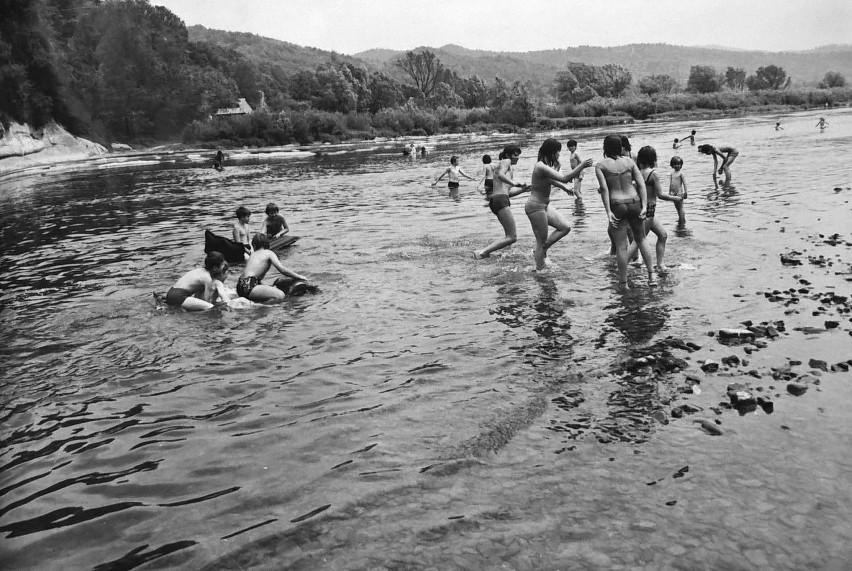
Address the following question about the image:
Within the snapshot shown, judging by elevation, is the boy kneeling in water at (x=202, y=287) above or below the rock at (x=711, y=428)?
above

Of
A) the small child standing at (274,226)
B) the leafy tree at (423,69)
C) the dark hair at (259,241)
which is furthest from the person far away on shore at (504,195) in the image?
the leafy tree at (423,69)

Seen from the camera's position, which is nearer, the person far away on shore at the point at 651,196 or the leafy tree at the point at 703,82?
the person far away on shore at the point at 651,196

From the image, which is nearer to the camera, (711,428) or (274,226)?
(711,428)

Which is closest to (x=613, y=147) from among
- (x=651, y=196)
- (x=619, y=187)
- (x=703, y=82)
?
(x=619, y=187)

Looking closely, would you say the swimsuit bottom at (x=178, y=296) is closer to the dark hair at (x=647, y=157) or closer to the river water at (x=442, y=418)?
the river water at (x=442, y=418)

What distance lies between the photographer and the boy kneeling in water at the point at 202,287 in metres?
11.5

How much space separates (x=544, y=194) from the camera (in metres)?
12.5

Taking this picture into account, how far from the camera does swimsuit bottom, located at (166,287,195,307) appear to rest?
464 inches

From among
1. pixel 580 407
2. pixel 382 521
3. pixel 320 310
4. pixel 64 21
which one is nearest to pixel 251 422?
pixel 382 521

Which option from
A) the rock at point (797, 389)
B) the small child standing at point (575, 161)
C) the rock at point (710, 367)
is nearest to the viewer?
the rock at point (797, 389)

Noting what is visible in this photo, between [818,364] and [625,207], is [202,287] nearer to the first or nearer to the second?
[625,207]

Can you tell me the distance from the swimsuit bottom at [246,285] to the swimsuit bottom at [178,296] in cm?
86

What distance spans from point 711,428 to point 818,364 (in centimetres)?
217

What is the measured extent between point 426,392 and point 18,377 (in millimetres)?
5922
